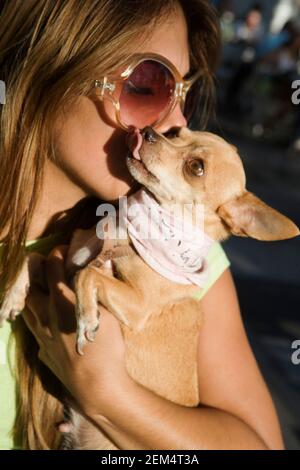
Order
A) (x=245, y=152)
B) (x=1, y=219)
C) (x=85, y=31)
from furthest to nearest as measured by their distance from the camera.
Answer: (x=245, y=152) → (x=1, y=219) → (x=85, y=31)

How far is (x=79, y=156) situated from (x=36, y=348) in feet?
1.80

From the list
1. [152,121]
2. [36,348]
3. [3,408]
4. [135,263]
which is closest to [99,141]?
[152,121]

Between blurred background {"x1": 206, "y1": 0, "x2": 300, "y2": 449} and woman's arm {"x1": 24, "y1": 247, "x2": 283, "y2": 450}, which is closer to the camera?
woman's arm {"x1": 24, "y1": 247, "x2": 283, "y2": 450}

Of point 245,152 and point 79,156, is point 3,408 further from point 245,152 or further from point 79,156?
point 245,152

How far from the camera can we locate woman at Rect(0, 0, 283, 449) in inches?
64.9

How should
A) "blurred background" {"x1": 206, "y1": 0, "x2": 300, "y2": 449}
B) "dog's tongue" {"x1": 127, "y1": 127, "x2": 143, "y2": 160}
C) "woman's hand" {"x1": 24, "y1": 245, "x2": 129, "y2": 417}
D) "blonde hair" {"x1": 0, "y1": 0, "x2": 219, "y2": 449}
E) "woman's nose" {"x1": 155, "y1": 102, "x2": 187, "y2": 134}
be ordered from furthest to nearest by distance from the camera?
1. "blurred background" {"x1": 206, "y1": 0, "x2": 300, "y2": 449}
2. "woman's nose" {"x1": 155, "y1": 102, "x2": 187, "y2": 134}
3. "dog's tongue" {"x1": 127, "y1": 127, "x2": 143, "y2": 160}
4. "blonde hair" {"x1": 0, "y1": 0, "x2": 219, "y2": 449}
5. "woman's hand" {"x1": 24, "y1": 245, "x2": 129, "y2": 417}

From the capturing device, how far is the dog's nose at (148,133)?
1840 millimetres

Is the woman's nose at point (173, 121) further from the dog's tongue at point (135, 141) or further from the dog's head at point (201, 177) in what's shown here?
the dog's tongue at point (135, 141)

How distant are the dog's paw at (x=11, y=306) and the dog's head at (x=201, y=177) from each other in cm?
47

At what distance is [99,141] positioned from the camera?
5.86ft

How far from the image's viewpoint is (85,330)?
1.62 m

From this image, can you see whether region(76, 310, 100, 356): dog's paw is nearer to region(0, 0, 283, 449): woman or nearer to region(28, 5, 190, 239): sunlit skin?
region(0, 0, 283, 449): woman

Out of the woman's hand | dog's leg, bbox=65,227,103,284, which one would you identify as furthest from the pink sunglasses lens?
the woman's hand

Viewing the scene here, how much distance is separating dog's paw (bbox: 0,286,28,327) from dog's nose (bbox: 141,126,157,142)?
0.56 meters
